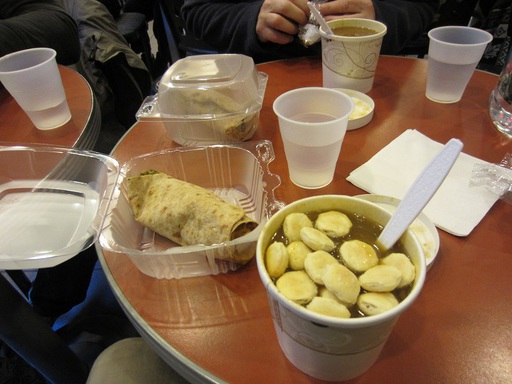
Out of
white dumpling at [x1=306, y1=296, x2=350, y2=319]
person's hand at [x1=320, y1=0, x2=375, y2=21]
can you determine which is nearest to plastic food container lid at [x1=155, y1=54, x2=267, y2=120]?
person's hand at [x1=320, y1=0, x2=375, y2=21]

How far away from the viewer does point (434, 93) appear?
964 millimetres

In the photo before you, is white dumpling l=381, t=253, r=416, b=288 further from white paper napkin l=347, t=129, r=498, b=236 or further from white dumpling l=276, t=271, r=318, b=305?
white paper napkin l=347, t=129, r=498, b=236

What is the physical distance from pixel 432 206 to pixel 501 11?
1.92m

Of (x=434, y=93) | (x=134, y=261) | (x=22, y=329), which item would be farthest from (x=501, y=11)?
(x=22, y=329)

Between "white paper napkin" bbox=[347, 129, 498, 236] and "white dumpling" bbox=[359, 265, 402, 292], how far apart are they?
299 millimetres

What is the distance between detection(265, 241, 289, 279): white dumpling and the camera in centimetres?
39

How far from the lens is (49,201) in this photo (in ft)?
2.47

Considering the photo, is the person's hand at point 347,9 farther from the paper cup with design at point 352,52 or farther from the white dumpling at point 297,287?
the white dumpling at point 297,287

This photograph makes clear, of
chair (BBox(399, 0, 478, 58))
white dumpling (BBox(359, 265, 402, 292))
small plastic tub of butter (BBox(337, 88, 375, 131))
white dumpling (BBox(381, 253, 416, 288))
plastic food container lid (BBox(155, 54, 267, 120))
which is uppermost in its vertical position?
white dumpling (BBox(359, 265, 402, 292))

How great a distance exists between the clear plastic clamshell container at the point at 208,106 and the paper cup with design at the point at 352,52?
21 cm

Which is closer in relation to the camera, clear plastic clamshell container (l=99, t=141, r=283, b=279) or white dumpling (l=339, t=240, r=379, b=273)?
white dumpling (l=339, t=240, r=379, b=273)

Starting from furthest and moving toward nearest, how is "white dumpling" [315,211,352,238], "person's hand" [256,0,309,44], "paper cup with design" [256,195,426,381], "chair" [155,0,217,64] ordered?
"chair" [155,0,217,64] < "person's hand" [256,0,309,44] < "white dumpling" [315,211,352,238] < "paper cup with design" [256,195,426,381]

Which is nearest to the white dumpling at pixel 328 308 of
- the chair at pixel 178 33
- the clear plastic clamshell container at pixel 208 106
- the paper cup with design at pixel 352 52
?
the clear plastic clamshell container at pixel 208 106

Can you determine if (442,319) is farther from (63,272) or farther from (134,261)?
(63,272)
